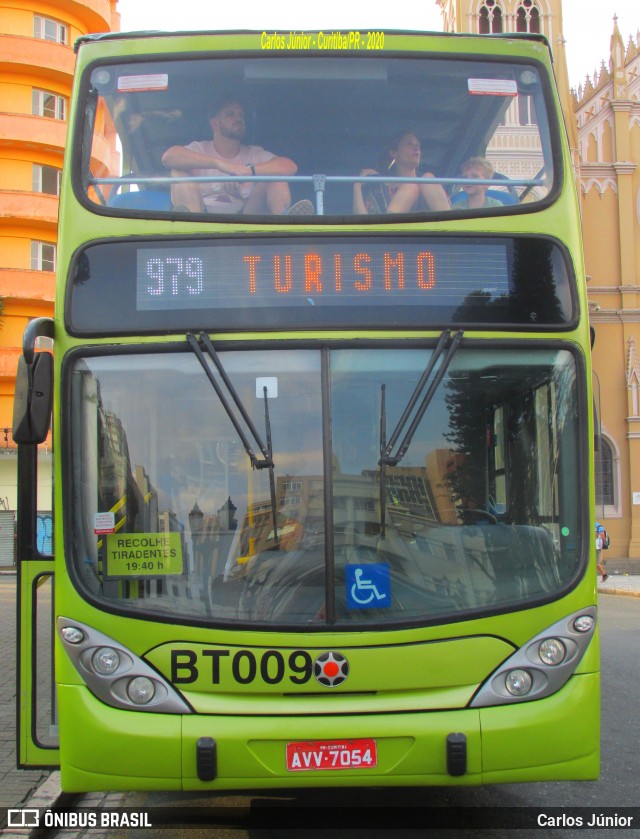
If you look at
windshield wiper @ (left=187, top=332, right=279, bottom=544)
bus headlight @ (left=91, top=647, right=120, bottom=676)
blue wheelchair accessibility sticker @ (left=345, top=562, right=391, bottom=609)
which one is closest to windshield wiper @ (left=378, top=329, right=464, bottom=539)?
blue wheelchair accessibility sticker @ (left=345, top=562, right=391, bottom=609)

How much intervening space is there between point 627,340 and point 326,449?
35144mm

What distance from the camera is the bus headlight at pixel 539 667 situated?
4520 millimetres

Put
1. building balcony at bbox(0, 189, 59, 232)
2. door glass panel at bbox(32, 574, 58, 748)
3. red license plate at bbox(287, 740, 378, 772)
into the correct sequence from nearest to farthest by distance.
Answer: red license plate at bbox(287, 740, 378, 772), door glass panel at bbox(32, 574, 58, 748), building balcony at bbox(0, 189, 59, 232)

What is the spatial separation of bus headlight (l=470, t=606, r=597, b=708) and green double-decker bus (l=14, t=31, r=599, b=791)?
0.01 meters

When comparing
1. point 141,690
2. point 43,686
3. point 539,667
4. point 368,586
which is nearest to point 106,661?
point 141,690

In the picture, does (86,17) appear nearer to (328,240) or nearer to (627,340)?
(627,340)

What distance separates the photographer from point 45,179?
123ft

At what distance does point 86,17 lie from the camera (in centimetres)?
3850

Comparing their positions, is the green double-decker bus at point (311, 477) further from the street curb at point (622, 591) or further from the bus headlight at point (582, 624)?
the street curb at point (622, 591)

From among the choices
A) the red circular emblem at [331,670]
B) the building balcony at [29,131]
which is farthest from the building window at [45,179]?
the red circular emblem at [331,670]

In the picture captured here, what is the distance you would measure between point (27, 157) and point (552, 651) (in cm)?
3650

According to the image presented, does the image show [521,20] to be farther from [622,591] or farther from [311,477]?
[311,477]

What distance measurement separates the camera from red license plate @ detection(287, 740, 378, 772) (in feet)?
14.4

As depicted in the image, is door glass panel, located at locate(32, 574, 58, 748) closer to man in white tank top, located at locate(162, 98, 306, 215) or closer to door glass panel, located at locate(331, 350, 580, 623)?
door glass panel, located at locate(331, 350, 580, 623)
